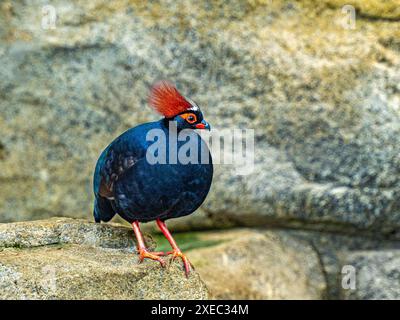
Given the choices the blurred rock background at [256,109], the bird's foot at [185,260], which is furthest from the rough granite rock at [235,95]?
the bird's foot at [185,260]

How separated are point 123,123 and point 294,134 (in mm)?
1320

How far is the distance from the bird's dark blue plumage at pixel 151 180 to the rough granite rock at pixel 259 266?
1.25m

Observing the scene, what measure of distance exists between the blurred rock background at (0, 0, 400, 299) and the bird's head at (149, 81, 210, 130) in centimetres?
187

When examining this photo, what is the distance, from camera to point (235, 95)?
546 cm

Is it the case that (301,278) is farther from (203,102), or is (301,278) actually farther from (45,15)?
(45,15)

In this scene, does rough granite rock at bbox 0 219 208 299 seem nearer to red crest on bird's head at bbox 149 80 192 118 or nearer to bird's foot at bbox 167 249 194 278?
bird's foot at bbox 167 249 194 278

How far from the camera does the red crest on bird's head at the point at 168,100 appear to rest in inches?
134

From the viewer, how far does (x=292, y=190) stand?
5.43 metres

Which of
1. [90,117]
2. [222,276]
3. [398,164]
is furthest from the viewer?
[90,117]

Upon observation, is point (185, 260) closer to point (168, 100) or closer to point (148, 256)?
point (148, 256)

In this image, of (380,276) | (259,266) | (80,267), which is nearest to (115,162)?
(80,267)

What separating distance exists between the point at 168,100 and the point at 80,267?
0.88 metres

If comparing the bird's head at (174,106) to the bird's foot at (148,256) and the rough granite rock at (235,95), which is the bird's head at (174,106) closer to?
the bird's foot at (148,256)

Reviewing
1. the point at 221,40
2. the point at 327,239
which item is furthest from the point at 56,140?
the point at 327,239
